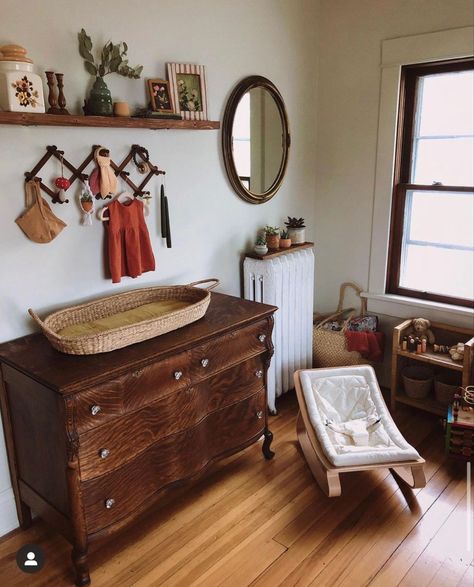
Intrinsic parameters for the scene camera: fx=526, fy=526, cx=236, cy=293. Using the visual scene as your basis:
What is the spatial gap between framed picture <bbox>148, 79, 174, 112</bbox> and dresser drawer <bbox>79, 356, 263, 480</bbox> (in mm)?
1233

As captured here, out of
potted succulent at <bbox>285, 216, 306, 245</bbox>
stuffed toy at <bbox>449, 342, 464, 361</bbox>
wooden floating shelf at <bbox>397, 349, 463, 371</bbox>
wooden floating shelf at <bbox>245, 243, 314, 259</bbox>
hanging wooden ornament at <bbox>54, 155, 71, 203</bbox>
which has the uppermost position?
hanging wooden ornament at <bbox>54, 155, 71, 203</bbox>

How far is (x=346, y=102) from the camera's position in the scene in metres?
3.27

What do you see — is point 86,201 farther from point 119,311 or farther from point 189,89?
point 189,89

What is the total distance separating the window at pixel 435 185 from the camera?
9.57 feet

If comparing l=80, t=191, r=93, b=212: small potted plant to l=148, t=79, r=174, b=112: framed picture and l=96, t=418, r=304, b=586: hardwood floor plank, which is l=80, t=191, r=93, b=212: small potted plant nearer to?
l=148, t=79, r=174, b=112: framed picture

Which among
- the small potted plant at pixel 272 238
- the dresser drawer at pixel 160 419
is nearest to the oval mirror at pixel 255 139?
the small potted plant at pixel 272 238

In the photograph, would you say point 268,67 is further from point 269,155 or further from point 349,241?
point 349,241

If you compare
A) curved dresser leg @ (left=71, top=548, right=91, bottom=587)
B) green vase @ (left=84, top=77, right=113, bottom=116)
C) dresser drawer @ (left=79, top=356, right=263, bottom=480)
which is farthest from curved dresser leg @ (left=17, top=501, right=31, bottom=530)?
Answer: green vase @ (left=84, top=77, right=113, bottom=116)

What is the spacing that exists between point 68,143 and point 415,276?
2182 millimetres

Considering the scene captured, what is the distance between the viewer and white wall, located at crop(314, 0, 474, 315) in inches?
117

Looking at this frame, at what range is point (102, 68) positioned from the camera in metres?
2.15

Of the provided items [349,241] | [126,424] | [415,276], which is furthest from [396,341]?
[126,424]

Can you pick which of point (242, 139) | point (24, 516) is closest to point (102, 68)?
point (242, 139)

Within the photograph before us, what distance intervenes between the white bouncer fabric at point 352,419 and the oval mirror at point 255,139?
1114mm
